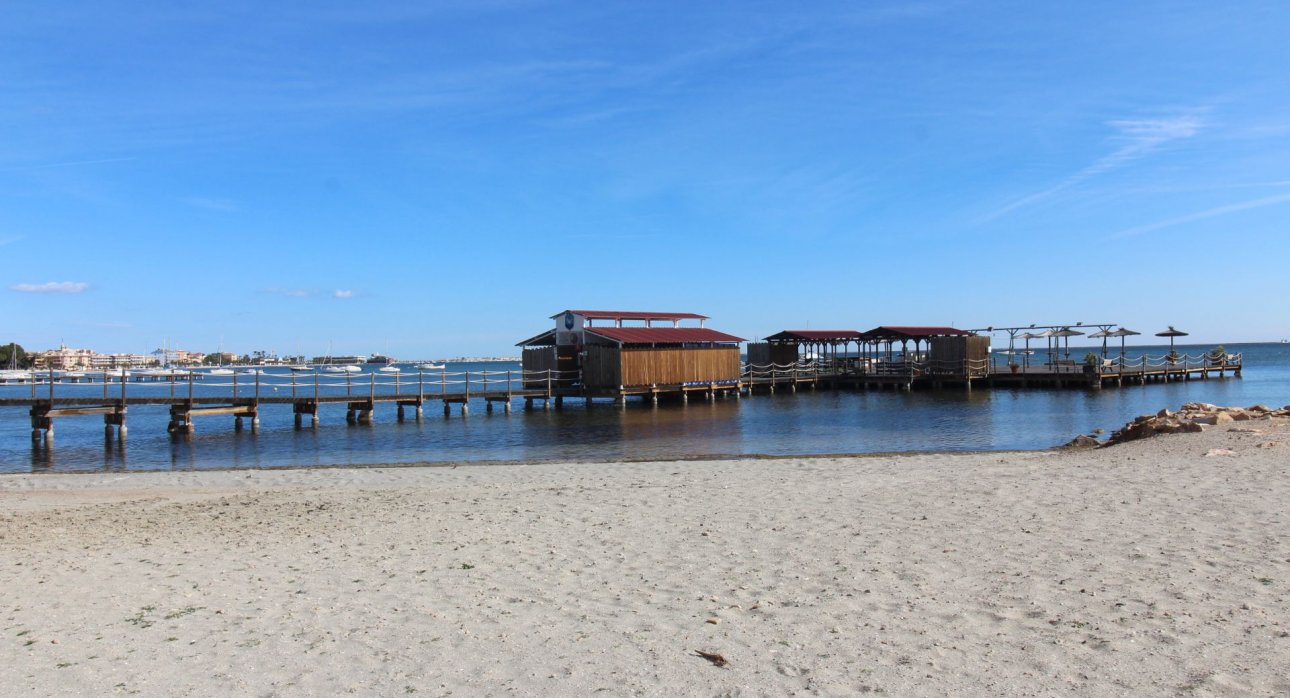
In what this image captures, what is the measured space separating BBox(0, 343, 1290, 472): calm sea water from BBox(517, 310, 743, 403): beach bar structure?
106 cm

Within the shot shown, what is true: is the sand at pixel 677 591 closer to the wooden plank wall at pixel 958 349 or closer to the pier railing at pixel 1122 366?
the wooden plank wall at pixel 958 349

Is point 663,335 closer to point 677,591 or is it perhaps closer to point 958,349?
point 958,349

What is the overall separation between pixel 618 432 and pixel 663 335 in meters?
12.5

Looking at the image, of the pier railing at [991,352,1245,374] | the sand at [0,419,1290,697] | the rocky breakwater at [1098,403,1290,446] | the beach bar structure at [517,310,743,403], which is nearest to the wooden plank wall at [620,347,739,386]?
the beach bar structure at [517,310,743,403]

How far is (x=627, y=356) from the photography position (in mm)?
35562

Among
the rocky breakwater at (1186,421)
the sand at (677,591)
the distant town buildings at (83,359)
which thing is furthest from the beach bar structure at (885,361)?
the distant town buildings at (83,359)

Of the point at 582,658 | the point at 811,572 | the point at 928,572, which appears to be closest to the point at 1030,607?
the point at 928,572

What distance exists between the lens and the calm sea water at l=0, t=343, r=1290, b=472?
20.7 m

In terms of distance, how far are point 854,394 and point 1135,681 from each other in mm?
40866

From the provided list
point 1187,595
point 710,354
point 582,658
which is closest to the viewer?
point 582,658

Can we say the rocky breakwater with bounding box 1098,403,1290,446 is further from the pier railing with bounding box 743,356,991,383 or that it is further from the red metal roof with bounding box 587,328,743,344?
the pier railing with bounding box 743,356,991,383

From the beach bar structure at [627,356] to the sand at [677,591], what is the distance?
2364 cm

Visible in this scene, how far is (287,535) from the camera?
9211mm

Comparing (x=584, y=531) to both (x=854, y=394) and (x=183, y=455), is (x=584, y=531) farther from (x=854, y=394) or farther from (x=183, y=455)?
(x=854, y=394)
